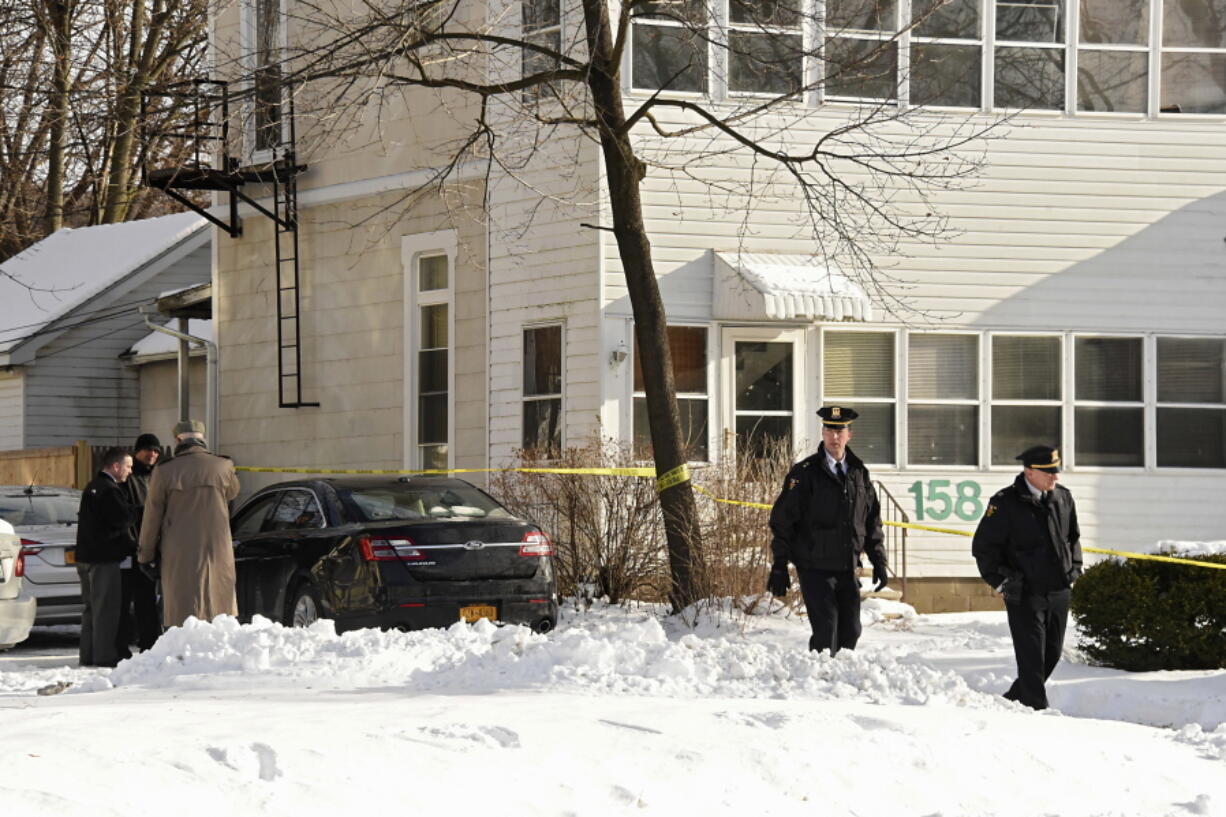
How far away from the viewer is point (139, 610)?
47.2ft

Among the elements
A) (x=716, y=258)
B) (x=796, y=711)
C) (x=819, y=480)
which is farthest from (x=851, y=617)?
(x=716, y=258)

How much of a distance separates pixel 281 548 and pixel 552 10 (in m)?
7.43

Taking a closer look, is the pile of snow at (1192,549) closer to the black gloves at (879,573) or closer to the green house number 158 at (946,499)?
the black gloves at (879,573)

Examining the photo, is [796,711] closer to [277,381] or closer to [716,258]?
[716,258]

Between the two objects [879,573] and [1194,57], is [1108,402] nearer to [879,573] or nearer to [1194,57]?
[1194,57]

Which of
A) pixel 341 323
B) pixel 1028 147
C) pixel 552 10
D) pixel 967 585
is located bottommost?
pixel 967 585

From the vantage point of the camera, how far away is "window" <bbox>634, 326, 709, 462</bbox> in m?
18.4

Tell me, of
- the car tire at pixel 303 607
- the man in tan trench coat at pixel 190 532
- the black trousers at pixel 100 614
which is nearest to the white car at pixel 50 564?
the black trousers at pixel 100 614

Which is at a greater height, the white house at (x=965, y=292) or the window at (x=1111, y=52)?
the window at (x=1111, y=52)

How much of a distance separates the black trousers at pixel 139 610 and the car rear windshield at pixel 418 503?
174cm

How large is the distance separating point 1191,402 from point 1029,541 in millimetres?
9742

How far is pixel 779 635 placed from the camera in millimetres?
14578

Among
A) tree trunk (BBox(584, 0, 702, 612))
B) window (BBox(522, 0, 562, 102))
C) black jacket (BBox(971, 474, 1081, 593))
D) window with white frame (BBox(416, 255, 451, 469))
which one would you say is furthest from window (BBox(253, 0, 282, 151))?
black jacket (BBox(971, 474, 1081, 593))

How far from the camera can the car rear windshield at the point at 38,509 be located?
16438 millimetres
